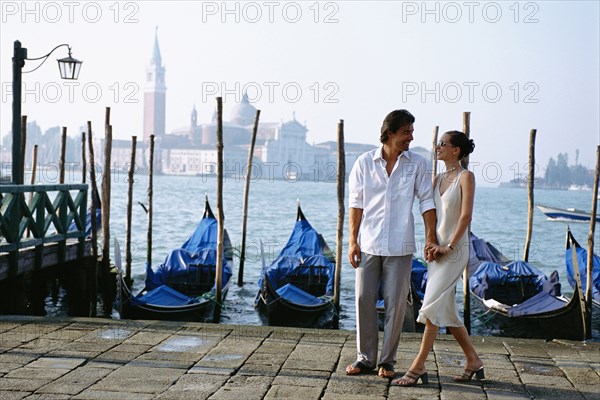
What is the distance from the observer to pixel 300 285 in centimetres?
978

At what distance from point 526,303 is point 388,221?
5152 millimetres

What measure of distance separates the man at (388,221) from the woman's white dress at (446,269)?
5cm

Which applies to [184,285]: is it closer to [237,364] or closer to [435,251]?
[237,364]

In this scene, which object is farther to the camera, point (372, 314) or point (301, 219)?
point (301, 219)

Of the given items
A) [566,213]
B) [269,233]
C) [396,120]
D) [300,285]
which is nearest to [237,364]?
[396,120]

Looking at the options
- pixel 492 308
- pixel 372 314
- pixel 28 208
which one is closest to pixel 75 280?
pixel 28 208

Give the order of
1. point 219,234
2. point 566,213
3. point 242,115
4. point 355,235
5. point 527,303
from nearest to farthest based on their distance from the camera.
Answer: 1. point 355,235
2. point 527,303
3. point 219,234
4. point 566,213
5. point 242,115

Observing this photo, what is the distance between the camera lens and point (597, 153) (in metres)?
11.0

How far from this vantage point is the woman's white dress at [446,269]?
3508 millimetres

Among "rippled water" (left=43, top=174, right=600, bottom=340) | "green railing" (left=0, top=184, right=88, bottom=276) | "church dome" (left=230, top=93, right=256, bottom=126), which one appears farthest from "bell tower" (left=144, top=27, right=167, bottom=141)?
"green railing" (left=0, top=184, right=88, bottom=276)

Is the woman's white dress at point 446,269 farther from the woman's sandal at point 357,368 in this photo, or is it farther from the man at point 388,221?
the woman's sandal at point 357,368

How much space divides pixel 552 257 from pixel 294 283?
13630 millimetres

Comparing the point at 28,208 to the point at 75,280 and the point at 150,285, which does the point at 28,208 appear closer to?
the point at 75,280

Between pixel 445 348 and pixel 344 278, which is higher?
pixel 445 348
